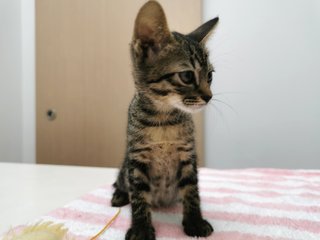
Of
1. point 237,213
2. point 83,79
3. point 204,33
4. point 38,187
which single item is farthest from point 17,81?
point 237,213

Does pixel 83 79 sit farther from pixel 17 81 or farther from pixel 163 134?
pixel 163 134

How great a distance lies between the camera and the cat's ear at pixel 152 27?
2.35 feet

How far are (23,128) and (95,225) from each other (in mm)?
1637

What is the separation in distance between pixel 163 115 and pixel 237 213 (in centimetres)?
35

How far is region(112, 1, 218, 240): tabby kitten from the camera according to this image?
0.75m

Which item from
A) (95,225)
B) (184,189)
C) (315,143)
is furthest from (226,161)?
(95,225)

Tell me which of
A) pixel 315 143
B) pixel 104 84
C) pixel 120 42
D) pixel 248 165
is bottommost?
pixel 248 165

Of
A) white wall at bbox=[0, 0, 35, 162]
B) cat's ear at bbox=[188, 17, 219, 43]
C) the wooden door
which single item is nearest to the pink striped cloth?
cat's ear at bbox=[188, 17, 219, 43]

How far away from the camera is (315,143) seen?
175 cm

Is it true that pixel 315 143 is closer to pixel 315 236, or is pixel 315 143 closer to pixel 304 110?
pixel 304 110

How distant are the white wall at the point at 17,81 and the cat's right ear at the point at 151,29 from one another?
1.64m

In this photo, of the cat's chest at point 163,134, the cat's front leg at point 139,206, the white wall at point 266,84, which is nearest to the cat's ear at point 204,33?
the cat's chest at point 163,134

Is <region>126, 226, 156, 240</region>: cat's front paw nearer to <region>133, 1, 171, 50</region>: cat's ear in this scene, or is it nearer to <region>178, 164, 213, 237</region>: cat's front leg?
<region>178, 164, 213, 237</region>: cat's front leg

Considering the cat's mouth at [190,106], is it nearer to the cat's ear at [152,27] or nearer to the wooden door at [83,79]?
the cat's ear at [152,27]
